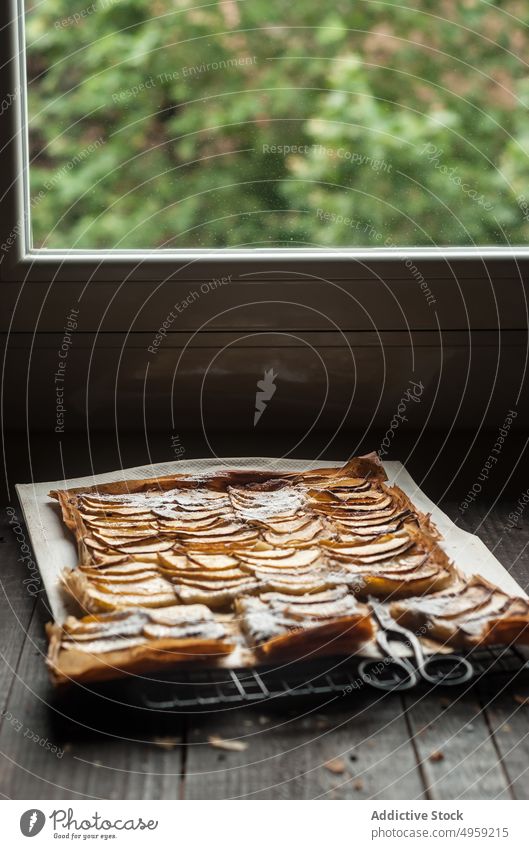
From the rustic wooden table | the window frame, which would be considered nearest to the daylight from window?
the window frame

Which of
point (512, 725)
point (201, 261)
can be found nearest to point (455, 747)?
point (512, 725)

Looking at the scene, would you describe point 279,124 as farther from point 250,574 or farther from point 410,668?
point 410,668

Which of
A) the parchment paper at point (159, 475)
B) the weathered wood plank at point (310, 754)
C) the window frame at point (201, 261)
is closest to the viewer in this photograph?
the weathered wood plank at point (310, 754)

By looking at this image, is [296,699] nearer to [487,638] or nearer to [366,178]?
[487,638]

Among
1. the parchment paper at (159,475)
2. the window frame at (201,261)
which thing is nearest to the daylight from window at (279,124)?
the window frame at (201,261)

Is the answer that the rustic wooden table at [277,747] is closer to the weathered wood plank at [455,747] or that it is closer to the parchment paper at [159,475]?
the weathered wood plank at [455,747]

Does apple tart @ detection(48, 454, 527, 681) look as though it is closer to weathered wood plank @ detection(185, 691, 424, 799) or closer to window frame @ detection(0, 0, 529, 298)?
weathered wood plank @ detection(185, 691, 424, 799)
